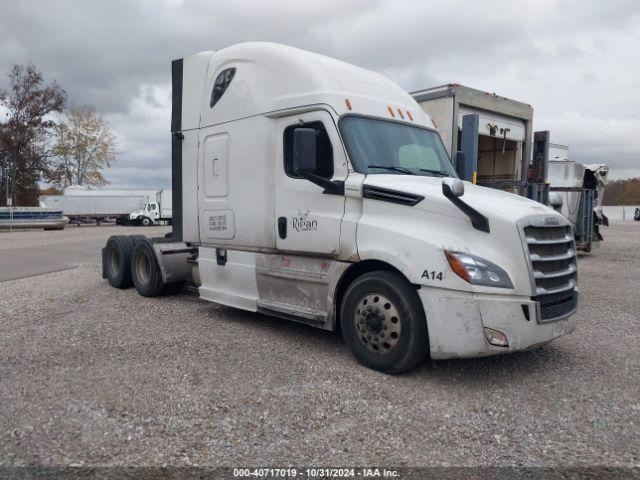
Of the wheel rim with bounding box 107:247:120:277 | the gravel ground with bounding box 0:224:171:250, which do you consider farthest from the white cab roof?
the gravel ground with bounding box 0:224:171:250

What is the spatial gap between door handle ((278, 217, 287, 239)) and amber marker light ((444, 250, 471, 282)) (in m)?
2.07

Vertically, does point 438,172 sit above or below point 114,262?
above

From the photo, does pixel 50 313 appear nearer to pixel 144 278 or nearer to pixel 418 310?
pixel 144 278

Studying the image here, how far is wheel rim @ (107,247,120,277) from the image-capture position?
30.9 feet

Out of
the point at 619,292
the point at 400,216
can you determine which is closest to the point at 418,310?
the point at 400,216

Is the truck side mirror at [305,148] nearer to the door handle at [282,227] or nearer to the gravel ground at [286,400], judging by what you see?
the door handle at [282,227]

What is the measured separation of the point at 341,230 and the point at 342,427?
202 cm

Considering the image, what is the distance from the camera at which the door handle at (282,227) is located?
5836 mm

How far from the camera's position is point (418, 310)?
15.1ft

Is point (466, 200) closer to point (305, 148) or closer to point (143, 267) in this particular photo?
point (305, 148)

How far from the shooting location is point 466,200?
4.66m

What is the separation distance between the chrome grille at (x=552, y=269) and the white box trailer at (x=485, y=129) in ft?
10.2

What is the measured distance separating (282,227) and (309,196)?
529 mm

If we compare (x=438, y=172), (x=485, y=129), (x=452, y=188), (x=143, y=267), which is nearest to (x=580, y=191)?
(x=485, y=129)
